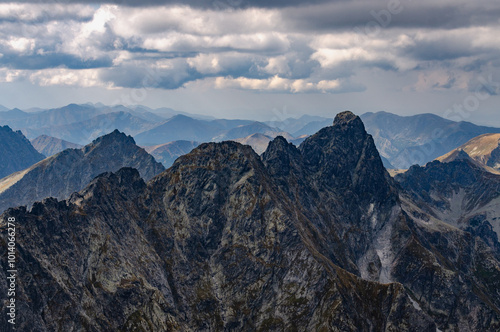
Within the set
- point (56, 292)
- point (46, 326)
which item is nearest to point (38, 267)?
point (56, 292)

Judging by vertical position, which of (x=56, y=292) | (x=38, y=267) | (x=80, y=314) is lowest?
(x=80, y=314)

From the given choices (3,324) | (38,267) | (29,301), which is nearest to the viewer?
(3,324)

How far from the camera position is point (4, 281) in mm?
177875

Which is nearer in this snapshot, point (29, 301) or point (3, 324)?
point (3, 324)

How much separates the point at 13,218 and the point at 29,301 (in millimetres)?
36907

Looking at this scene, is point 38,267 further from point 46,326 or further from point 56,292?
point 46,326

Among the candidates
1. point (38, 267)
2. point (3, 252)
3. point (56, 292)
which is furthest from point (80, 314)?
point (3, 252)

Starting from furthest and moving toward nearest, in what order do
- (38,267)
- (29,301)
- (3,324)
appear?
(38,267), (29,301), (3,324)

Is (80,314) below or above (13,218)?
below

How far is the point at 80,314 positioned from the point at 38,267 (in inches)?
1121

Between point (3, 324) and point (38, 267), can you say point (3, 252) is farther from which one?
point (3, 324)

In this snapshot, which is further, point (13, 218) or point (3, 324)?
point (13, 218)

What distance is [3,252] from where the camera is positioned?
18575 centimetres

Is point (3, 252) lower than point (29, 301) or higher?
higher
